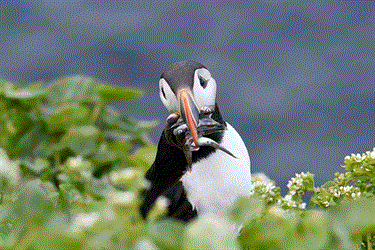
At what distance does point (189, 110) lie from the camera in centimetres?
144

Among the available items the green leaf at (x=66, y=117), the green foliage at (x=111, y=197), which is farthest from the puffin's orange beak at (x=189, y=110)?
the green leaf at (x=66, y=117)

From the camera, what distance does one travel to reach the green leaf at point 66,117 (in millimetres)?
3951

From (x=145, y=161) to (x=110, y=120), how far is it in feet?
2.66

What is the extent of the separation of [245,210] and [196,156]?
0.91m

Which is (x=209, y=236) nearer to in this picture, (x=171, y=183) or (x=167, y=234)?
(x=167, y=234)

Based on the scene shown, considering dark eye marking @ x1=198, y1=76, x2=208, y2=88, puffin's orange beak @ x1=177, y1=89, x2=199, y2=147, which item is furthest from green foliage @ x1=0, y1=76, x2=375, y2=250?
dark eye marking @ x1=198, y1=76, x2=208, y2=88

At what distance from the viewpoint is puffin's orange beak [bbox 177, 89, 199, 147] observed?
4.67 feet

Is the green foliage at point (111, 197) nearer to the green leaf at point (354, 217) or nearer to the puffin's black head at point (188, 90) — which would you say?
the green leaf at point (354, 217)

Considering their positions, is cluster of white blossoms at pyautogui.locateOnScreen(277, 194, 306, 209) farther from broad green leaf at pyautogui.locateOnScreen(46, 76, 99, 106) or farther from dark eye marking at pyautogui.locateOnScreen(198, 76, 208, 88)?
broad green leaf at pyautogui.locateOnScreen(46, 76, 99, 106)

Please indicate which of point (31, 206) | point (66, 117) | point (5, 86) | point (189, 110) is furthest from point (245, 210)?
point (5, 86)

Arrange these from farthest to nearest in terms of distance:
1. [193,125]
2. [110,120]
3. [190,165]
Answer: [110,120]
[190,165]
[193,125]

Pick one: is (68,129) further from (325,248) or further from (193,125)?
(325,248)

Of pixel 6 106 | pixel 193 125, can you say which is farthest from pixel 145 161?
pixel 193 125

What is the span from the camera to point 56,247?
0.61 meters
